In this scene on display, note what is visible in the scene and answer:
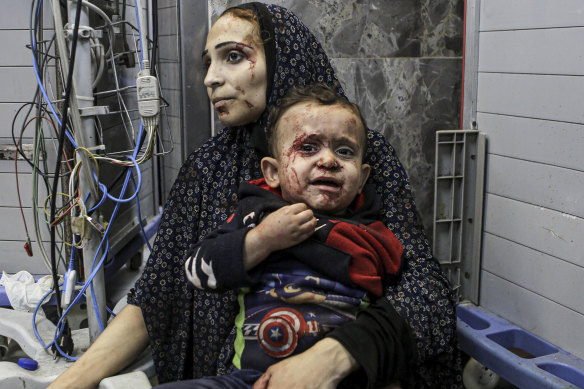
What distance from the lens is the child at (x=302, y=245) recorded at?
1.46m

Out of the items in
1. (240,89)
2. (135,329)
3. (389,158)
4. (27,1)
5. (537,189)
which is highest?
(27,1)

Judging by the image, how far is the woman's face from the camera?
70.0 inches

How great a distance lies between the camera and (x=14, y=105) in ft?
9.34

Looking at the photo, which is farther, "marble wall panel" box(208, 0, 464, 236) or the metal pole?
"marble wall panel" box(208, 0, 464, 236)

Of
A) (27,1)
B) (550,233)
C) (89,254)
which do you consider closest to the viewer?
(89,254)

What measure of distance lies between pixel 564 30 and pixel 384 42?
0.71 metres

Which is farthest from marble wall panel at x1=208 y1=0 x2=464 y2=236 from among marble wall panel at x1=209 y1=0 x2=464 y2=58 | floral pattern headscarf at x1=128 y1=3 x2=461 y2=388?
floral pattern headscarf at x1=128 y1=3 x2=461 y2=388

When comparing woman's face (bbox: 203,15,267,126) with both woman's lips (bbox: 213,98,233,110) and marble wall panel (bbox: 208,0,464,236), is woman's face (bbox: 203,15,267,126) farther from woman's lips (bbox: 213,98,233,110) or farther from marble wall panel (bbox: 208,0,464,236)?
marble wall panel (bbox: 208,0,464,236)

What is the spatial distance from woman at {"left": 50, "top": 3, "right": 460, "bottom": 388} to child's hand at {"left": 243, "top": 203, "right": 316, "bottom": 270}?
28 cm

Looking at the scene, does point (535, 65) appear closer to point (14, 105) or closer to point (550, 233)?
point (550, 233)

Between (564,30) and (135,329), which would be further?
(564,30)

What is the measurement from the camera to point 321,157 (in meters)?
1.56

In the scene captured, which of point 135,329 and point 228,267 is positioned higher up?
point 228,267

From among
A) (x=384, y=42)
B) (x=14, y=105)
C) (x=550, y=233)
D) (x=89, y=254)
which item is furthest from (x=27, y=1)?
(x=550, y=233)
